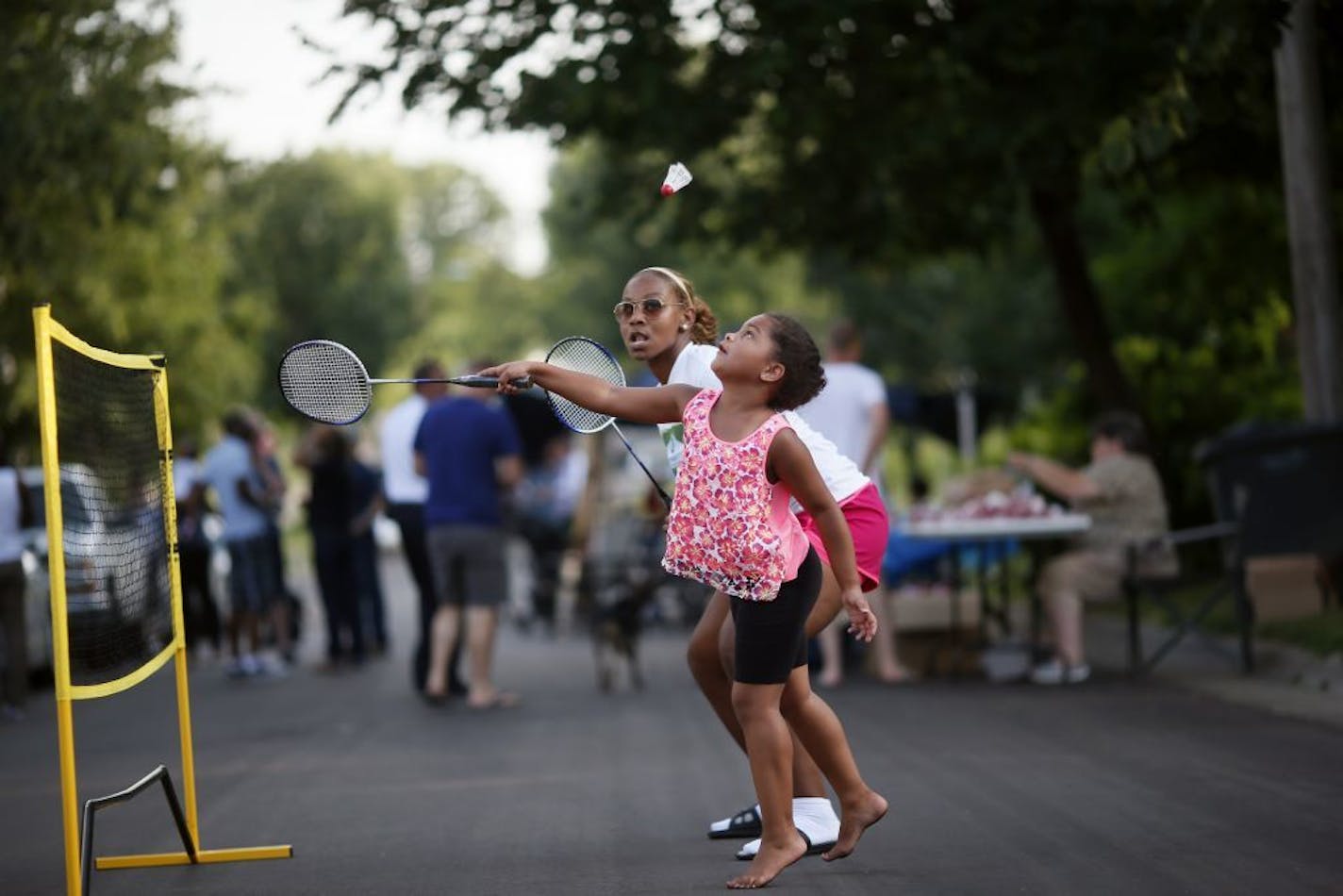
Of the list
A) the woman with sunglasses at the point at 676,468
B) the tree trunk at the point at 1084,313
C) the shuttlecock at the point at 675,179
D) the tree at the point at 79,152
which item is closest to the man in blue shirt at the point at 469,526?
the tree at the point at 79,152

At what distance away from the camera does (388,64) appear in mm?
14820

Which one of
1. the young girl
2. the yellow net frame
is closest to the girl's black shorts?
the young girl

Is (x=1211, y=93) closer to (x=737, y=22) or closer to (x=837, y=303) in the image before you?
(x=737, y=22)

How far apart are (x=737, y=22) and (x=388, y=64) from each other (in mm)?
2461

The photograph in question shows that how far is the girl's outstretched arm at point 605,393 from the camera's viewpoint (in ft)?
21.9

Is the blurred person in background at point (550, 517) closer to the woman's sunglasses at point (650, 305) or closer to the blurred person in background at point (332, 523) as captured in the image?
the blurred person in background at point (332, 523)

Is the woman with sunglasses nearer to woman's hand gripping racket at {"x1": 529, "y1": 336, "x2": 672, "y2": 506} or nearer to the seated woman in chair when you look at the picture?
woman's hand gripping racket at {"x1": 529, "y1": 336, "x2": 672, "y2": 506}

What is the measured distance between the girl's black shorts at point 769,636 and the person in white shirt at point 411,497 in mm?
8680

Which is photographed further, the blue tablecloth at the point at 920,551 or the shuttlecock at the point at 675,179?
the blue tablecloth at the point at 920,551

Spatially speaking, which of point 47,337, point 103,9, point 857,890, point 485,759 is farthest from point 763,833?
point 103,9

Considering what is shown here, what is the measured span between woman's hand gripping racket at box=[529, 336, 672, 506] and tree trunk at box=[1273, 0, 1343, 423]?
26.2 feet

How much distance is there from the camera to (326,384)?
23.0 feet

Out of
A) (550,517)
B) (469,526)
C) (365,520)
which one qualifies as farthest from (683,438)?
(550,517)

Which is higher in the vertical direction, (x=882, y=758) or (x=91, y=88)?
(x=91, y=88)
